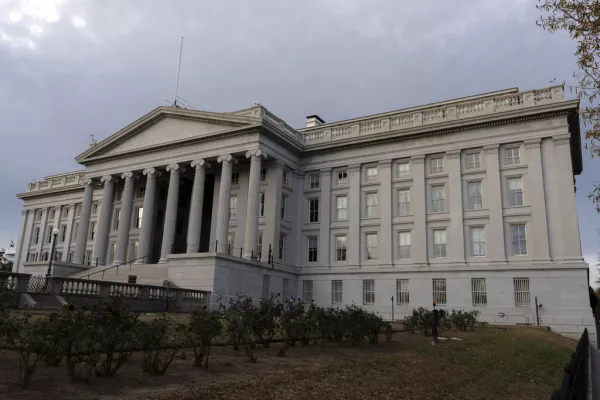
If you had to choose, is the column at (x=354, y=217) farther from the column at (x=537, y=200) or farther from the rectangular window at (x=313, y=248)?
the column at (x=537, y=200)

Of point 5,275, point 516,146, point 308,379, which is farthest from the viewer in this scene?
point 516,146

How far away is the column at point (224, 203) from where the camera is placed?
39.9 m

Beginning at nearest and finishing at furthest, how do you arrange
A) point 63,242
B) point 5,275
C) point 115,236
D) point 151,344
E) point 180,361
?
point 151,344 < point 180,361 < point 5,275 < point 115,236 < point 63,242

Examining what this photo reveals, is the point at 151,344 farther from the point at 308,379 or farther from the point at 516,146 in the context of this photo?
Result: the point at 516,146

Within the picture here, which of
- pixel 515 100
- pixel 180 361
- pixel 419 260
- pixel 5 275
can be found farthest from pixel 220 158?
pixel 180 361

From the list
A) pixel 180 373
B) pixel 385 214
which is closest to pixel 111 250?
pixel 385 214

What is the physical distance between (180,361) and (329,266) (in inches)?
1266

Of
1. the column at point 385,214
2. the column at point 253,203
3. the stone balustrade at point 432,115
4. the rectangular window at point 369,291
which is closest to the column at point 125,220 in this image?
the column at point 253,203

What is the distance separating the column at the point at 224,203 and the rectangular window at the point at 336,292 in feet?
34.6

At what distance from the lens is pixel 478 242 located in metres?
36.8

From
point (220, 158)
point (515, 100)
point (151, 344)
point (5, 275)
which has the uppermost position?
point (515, 100)

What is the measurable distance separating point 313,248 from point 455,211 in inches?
533

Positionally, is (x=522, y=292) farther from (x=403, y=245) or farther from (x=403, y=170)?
(x=403, y=170)

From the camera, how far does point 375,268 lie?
132 feet
